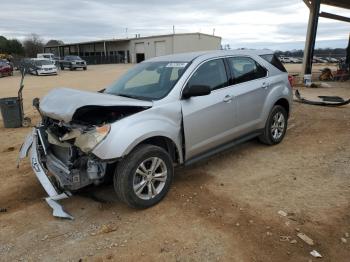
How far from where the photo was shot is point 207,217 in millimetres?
3969

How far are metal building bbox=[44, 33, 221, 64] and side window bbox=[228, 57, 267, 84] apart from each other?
46.1 m

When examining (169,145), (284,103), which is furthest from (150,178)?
(284,103)

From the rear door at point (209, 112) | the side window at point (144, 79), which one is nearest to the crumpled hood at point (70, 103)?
the rear door at point (209, 112)

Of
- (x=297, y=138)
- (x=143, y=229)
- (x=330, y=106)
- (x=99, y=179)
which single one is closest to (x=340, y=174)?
(x=297, y=138)

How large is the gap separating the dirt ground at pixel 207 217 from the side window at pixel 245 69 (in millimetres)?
1324

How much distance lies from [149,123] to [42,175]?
4.83 ft

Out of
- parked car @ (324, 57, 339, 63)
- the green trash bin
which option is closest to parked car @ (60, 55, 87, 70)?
parked car @ (324, 57, 339, 63)

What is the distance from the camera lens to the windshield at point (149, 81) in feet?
15.4

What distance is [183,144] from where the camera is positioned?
180 inches

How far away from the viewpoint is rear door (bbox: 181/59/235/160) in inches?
181

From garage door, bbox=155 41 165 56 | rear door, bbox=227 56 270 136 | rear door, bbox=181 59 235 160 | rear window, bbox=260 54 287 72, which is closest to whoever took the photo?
rear door, bbox=181 59 235 160

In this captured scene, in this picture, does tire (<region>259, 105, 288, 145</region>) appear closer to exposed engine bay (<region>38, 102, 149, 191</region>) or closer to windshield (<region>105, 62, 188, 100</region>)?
windshield (<region>105, 62, 188, 100</region>)

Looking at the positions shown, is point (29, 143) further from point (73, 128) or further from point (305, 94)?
point (305, 94)

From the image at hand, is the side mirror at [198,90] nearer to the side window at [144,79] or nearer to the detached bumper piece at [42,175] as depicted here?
the side window at [144,79]
